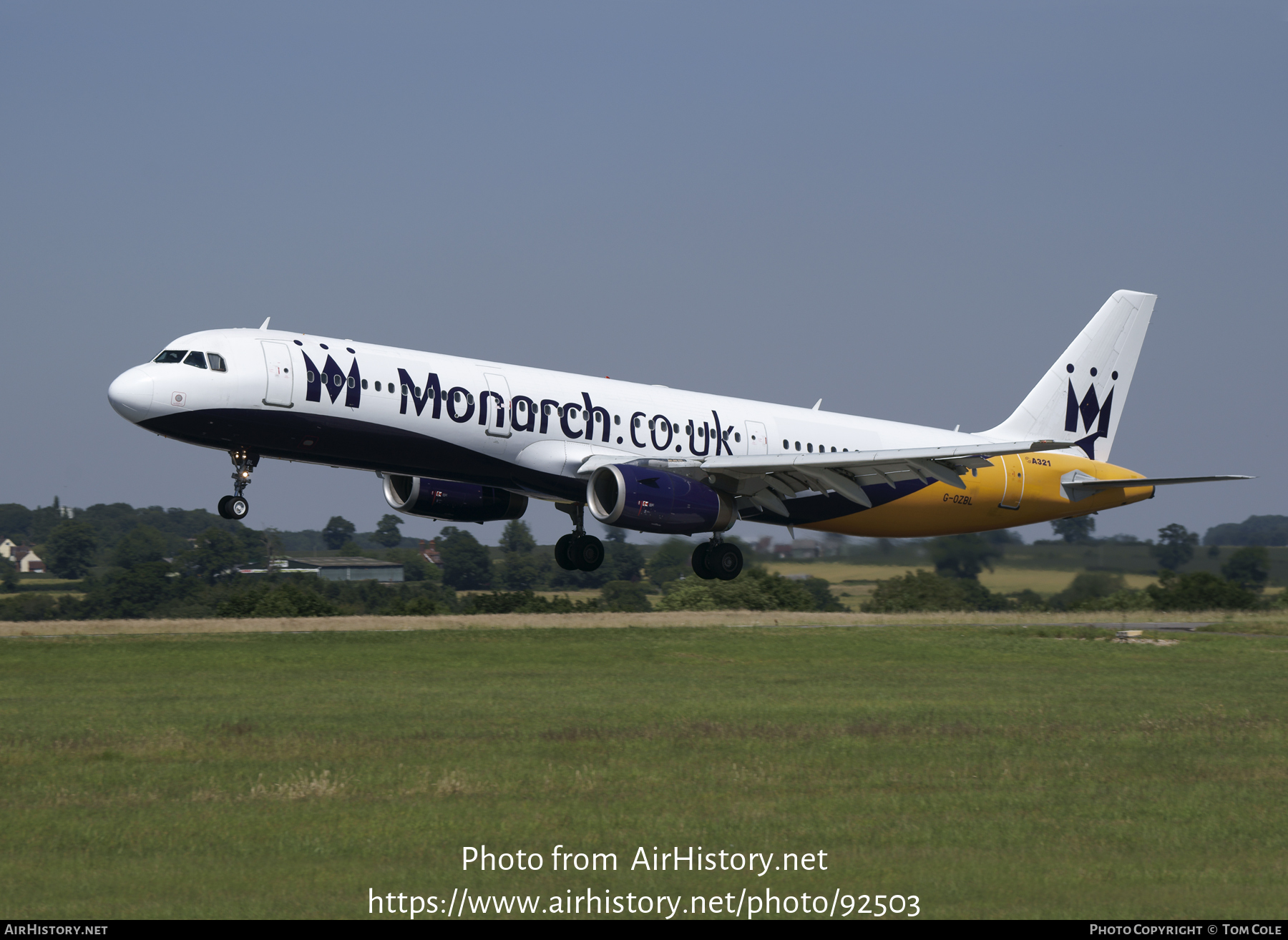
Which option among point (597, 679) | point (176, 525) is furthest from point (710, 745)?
point (176, 525)

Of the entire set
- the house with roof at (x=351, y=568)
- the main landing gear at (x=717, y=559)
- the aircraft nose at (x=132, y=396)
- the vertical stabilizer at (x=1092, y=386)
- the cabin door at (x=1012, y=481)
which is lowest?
the main landing gear at (x=717, y=559)

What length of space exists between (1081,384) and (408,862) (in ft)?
109

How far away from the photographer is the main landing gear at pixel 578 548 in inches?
1475

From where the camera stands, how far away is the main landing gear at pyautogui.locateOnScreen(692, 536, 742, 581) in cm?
3644

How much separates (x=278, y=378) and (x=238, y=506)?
117 inches

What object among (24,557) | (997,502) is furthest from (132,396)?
(24,557)

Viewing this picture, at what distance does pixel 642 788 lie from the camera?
23.7 m

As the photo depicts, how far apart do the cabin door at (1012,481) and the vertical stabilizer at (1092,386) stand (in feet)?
6.73

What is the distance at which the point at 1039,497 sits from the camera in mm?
42250

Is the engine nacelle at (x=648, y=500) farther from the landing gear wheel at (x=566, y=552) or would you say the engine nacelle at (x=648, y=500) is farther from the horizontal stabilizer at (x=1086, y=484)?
the horizontal stabilizer at (x=1086, y=484)

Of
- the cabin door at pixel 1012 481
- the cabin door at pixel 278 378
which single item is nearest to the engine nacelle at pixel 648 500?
the cabin door at pixel 278 378

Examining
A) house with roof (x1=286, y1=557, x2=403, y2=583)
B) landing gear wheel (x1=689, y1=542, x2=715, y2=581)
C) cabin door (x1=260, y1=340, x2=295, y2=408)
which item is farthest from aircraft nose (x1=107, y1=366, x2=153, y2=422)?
house with roof (x1=286, y1=557, x2=403, y2=583)

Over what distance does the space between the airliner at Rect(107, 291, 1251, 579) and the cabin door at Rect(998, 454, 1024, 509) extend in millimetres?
47

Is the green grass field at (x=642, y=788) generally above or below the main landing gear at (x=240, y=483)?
below
